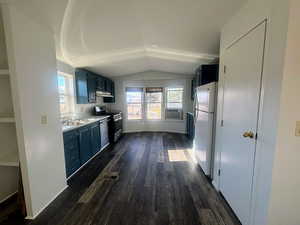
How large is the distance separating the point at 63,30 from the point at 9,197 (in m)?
2.50

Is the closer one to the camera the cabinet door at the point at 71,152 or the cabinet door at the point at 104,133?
the cabinet door at the point at 71,152

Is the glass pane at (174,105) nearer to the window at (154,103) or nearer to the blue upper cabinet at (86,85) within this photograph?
the window at (154,103)

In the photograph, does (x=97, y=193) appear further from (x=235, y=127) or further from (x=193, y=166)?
(x=235, y=127)

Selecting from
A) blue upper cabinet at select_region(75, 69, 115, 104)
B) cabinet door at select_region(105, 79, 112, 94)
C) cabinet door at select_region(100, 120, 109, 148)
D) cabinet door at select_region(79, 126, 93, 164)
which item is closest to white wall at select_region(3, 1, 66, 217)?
cabinet door at select_region(79, 126, 93, 164)

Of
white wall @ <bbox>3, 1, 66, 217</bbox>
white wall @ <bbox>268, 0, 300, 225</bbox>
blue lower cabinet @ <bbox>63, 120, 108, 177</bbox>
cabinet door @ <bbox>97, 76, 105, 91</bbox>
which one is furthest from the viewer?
cabinet door @ <bbox>97, 76, 105, 91</bbox>

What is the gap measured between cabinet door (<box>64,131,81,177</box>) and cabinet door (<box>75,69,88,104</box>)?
1182mm

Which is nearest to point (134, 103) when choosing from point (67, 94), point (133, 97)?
point (133, 97)

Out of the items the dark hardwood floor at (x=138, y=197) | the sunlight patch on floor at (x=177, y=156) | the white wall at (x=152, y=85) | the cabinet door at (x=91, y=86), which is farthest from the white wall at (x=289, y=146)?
the white wall at (x=152, y=85)

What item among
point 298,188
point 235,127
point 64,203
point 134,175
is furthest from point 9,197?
point 298,188

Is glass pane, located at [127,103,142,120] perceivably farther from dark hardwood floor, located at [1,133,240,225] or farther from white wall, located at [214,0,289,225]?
white wall, located at [214,0,289,225]

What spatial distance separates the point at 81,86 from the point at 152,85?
2.90 m

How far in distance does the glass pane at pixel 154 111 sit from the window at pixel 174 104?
1.09 ft

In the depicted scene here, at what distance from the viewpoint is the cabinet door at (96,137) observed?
10.9ft

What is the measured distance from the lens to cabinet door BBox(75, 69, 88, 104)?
11.2 feet
